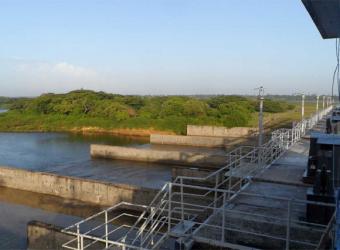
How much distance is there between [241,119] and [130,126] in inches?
557

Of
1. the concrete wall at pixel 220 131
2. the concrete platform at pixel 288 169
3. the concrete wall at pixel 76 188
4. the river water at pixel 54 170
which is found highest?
the concrete platform at pixel 288 169

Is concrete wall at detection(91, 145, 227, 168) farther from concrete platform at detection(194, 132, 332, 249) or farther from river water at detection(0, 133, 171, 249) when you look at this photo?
concrete platform at detection(194, 132, 332, 249)

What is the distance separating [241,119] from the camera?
49.4 m

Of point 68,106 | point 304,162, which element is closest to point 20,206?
point 304,162

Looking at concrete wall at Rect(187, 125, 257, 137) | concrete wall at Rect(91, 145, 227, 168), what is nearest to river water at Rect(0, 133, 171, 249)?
concrete wall at Rect(91, 145, 227, 168)

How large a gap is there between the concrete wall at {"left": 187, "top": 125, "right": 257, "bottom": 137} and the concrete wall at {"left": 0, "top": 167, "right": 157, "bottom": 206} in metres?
20.5

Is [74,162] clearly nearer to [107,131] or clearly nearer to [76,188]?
[76,188]

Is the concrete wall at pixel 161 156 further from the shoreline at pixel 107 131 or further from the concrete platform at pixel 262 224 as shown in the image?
the shoreline at pixel 107 131

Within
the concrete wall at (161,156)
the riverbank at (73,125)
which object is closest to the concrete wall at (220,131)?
the riverbank at (73,125)

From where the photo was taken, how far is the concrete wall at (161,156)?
2419cm

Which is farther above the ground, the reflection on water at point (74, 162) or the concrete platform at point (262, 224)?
the concrete platform at point (262, 224)

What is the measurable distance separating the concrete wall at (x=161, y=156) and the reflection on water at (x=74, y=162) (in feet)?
2.06

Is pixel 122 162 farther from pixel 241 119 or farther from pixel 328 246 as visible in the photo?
pixel 241 119

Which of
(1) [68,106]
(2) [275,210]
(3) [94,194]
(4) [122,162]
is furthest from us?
(1) [68,106]
